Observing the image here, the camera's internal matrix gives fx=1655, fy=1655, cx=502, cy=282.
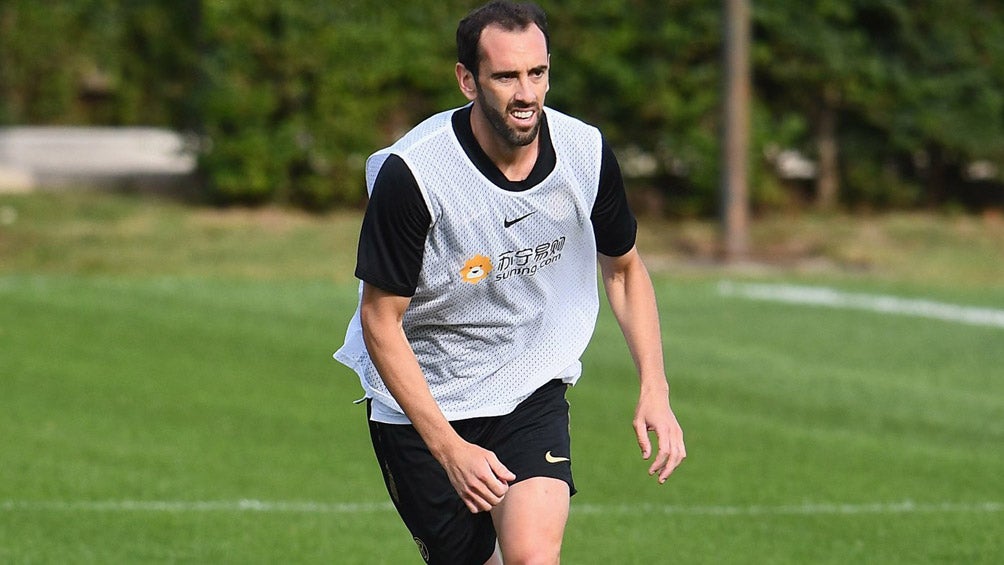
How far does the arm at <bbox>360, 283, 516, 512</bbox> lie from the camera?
13.9ft

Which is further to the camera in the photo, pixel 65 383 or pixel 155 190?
pixel 155 190

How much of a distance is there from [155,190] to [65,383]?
8.41m

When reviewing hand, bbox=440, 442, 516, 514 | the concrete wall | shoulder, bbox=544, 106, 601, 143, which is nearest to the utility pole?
the concrete wall

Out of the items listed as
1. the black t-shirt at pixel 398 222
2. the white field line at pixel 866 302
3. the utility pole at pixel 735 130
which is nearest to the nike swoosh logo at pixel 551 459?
the black t-shirt at pixel 398 222

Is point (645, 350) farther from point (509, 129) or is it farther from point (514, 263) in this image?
point (509, 129)

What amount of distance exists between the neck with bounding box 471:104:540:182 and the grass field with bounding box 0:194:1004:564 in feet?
8.86

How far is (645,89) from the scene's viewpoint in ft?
55.7

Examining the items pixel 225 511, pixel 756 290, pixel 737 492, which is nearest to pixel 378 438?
pixel 225 511

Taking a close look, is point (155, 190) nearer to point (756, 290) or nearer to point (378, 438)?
point (756, 290)

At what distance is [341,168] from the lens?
17.0m

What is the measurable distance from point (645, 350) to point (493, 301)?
1.54 ft

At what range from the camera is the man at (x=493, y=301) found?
4297 mm

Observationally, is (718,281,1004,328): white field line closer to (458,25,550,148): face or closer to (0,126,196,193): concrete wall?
(0,126,196,193): concrete wall

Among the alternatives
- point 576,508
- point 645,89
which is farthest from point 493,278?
point 645,89
